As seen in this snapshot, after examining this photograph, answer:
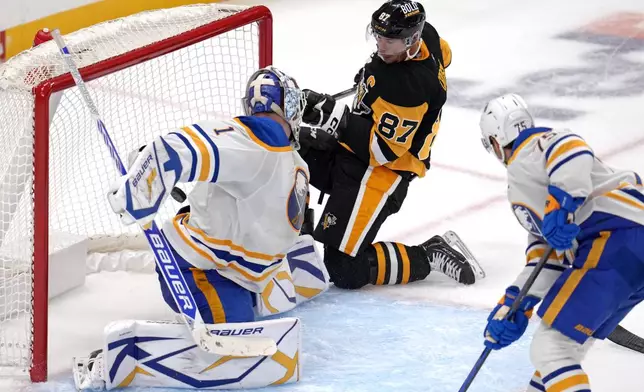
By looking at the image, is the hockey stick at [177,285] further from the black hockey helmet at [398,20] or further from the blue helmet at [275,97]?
the black hockey helmet at [398,20]

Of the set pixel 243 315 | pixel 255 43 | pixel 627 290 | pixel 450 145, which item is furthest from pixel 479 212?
pixel 627 290

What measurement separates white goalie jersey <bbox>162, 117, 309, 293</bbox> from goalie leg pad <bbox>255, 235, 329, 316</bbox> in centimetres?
24

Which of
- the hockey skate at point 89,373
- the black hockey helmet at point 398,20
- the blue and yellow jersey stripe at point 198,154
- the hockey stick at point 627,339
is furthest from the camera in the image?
the black hockey helmet at point 398,20

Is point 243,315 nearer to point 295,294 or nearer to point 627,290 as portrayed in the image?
point 295,294

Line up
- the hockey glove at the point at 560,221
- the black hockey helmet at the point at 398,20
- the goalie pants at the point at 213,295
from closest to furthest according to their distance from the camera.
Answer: the hockey glove at the point at 560,221, the goalie pants at the point at 213,295, the black hockey helmet at the point at 398,20

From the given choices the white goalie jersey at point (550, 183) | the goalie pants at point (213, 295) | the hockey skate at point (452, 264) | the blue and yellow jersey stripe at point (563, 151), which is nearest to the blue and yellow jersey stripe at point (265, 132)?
the goalie pants at point (213, 295)

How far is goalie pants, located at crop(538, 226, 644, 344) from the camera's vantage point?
2695mm

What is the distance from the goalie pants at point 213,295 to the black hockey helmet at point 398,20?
0.82 m

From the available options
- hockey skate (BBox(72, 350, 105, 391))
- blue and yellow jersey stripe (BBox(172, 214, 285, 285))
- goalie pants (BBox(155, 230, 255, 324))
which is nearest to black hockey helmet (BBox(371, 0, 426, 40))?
blue and yellow jersey stripe (BBox(172, 214, 285, 285))

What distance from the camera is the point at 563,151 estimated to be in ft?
8.69

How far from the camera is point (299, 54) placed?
6.16m

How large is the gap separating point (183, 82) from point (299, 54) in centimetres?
246

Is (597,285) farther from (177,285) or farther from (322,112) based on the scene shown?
(322,112)

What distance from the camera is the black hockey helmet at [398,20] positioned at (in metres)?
3.47
